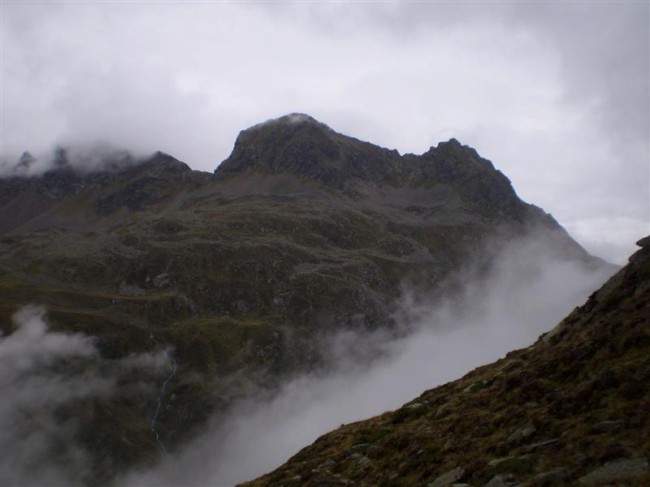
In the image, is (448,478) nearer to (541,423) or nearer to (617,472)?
(541,423)

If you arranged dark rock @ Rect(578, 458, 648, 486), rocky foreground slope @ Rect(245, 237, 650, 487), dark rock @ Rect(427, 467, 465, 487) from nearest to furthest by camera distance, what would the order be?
dark rock @ Rect(578, 458, 648, 486)
rocky foreground slope @ Rect(245, 237, 650, 487)
dark rock @ Rect(427, 467, 465, 487)

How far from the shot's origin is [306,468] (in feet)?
116

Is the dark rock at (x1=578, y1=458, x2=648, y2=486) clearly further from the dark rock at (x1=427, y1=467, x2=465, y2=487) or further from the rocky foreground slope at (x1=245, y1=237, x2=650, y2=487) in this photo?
the dark rock at (x1=427, y1=467, x2=465, y2=487)

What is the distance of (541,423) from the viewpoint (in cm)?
2428

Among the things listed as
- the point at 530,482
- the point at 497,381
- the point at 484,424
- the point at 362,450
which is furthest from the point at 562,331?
the point at 530,482

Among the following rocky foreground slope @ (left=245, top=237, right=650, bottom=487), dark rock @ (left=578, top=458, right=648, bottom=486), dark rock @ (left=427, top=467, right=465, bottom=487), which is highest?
rocky foreground slope @ (left=245, top=237, right=650, bottom=487)

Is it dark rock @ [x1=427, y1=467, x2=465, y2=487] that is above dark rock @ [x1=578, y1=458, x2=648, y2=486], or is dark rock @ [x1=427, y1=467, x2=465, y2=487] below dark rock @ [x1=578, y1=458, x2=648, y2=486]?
above

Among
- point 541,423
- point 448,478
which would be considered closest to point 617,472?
point 541,423

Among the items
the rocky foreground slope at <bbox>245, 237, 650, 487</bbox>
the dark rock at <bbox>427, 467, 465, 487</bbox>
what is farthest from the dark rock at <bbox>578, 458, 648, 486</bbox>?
the dark rock at <bbox>427, 467, 465, 487</bbox>

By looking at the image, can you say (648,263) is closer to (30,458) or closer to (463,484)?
(463,484)

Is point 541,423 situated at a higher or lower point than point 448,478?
higher

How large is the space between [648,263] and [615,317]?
3.91 metres

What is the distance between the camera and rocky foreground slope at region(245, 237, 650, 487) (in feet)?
67.5

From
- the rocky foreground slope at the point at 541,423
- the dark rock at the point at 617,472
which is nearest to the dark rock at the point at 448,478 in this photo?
the rocky foreground slope at the point at 541,423
